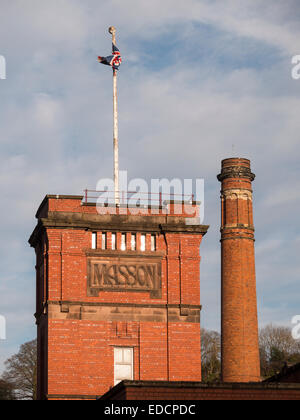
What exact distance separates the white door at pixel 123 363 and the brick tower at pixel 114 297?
0.05 m

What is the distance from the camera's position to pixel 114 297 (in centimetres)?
4400

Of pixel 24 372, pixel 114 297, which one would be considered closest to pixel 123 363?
pixel 114 297

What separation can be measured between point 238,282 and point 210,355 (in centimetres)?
3136

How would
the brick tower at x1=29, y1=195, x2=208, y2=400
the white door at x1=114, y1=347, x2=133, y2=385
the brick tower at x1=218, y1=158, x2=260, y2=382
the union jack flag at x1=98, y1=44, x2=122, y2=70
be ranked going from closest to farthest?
the brick tower at x1=29, y1=195, x2=208, y2=400
the white door at x1=114, y1=347, x2=133, y2=385
the union jack flag at x1=98, y1=44, x2=122, y2=70
the brick tower at x1=218, y1=158, x2=260, y2=382

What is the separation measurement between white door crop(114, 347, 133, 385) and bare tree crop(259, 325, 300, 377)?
47.2 m

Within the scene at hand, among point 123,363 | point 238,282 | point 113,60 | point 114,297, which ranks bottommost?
point 123,363

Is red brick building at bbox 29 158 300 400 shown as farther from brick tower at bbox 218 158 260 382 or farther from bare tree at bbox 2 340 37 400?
bare tree at bbox 2 340 37 400

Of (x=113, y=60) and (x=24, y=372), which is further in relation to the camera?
(x=24, y=372)

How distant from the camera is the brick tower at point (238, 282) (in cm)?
6456

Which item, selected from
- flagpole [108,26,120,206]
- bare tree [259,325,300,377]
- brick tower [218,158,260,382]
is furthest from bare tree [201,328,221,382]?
flagpole [108,26,120,206]

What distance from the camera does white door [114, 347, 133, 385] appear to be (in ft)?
141

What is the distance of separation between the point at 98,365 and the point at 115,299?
3209mm

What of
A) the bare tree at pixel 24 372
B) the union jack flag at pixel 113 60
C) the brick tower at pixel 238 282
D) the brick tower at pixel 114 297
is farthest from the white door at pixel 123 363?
the bare tree at pixel 24 372

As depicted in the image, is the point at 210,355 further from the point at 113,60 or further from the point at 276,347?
the point at 113,60
